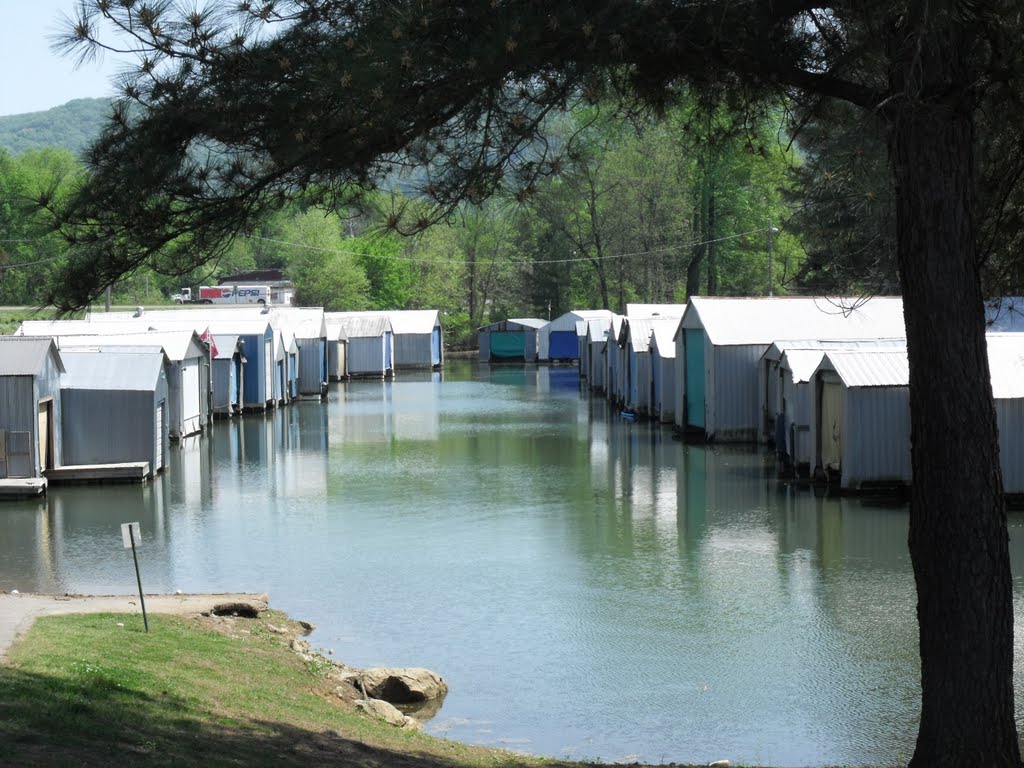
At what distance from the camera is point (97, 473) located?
89.0 feet

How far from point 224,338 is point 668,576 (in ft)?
92.9

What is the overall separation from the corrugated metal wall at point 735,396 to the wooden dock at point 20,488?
16.6 metres

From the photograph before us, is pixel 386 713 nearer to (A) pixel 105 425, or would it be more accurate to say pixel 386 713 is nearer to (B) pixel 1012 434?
(B) pixel 1012 434

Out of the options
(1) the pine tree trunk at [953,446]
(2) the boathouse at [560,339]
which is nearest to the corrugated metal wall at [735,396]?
(1) the pine tree trunk at [953,446]

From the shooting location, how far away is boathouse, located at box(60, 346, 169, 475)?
92.1 feet

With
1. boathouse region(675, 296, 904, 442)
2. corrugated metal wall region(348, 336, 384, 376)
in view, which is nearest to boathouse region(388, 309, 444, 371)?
corrugated metal wall region(348, 336, 384, 376)

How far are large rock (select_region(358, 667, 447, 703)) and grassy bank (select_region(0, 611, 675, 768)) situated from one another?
44 cm

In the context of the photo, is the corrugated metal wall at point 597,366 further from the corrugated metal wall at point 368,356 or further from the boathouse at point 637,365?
the corrugated metal wall at point 368,356

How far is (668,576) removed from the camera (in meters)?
18.3

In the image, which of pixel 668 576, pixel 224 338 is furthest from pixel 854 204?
pixel 224 338

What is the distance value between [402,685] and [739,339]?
2201 centimetres

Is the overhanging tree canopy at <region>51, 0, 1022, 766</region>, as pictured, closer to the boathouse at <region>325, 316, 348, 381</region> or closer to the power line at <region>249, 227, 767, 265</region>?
the boathouse at <region>325, 316, 348, 381</region>

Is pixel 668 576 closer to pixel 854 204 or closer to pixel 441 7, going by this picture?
pixel 854 204

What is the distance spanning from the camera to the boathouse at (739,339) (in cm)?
3316
